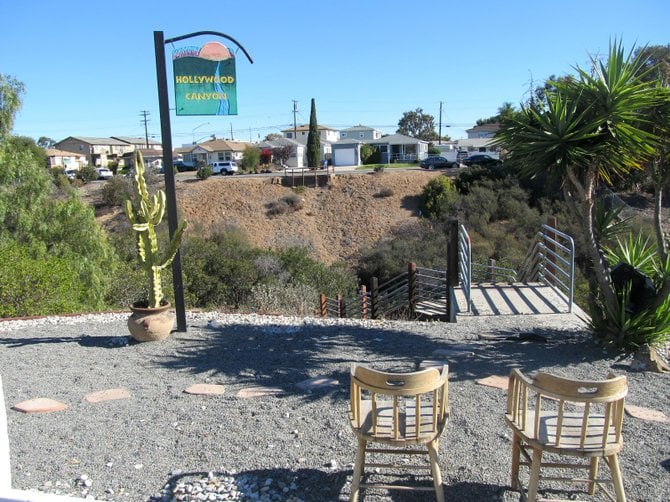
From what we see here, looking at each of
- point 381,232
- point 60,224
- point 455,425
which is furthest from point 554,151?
point 381,232

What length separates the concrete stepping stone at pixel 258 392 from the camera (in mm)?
5059

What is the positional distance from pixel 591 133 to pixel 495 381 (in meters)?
3.00

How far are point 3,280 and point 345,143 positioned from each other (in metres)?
50.8

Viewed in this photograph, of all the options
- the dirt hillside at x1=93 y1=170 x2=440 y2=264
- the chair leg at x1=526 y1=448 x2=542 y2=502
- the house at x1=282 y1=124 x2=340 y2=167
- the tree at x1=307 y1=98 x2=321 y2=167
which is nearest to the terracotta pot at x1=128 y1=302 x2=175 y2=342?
the chair leg at x1=526 y1=448 x2=542 y2=502

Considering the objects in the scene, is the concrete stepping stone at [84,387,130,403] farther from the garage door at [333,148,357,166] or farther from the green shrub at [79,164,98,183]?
the garage door at [333,148,357,166]

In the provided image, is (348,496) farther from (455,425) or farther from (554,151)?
(554,151)

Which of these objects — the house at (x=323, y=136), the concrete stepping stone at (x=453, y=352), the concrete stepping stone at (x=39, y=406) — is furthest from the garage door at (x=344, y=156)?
the concrete stepping stone at (x=39, y=406)

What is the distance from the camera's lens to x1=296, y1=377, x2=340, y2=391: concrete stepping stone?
17.1 feet

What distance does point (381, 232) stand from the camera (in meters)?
36.5

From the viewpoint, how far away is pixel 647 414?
4.56 m

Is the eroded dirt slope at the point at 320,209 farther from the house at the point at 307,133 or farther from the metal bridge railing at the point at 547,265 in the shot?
the house at the point at 307,133

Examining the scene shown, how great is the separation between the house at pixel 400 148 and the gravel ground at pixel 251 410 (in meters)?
55.1

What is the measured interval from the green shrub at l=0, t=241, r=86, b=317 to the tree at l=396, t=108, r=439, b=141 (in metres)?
84.5

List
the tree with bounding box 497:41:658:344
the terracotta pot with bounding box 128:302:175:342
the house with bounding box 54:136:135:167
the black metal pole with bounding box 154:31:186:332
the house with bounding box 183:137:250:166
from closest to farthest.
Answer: the tree with bounding box 497:41:658:344
the terracotta pot with bounding box 128:302:175:342
the black metal pole with bounding box 154:31:186:332
the house with bounding box 183:137:250:166
the house with bounding box 54:136:135:167
